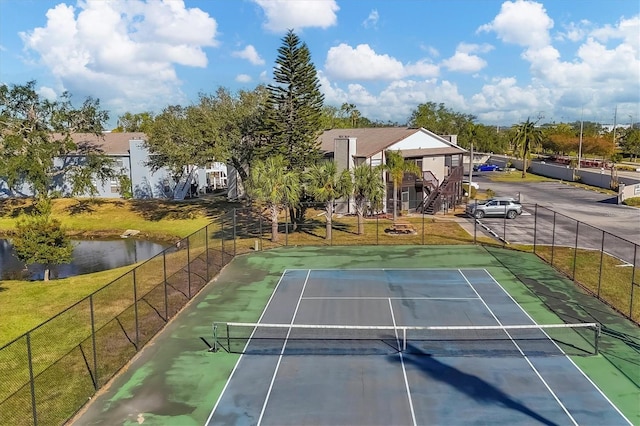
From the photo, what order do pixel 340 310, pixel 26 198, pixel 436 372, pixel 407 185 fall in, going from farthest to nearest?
pixel 26 198, pixel 407 185, pixel 340 310, pixel 436 372

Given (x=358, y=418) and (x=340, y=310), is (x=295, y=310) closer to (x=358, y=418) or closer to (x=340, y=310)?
(x=340, y=310)

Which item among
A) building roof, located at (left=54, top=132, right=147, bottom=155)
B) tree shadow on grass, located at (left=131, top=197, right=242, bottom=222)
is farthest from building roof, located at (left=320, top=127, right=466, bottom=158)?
building roof, located at (left=54, top=132, right=147, bottom=155)

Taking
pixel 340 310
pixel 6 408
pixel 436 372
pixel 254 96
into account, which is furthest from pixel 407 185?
pixel 6 408

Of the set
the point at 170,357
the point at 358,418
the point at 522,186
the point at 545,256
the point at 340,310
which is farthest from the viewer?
the point at 522,186

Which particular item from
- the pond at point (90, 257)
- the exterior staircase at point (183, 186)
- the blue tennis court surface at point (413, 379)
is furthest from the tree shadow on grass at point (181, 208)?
the blue tennis court surface at point (413, 379)

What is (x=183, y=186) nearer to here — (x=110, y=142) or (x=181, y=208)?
(x=181, y=208)

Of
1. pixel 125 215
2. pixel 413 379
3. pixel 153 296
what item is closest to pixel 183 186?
pixel 125 215

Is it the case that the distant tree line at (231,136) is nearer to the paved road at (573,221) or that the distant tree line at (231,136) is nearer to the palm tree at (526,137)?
the paved road at (573,221)
